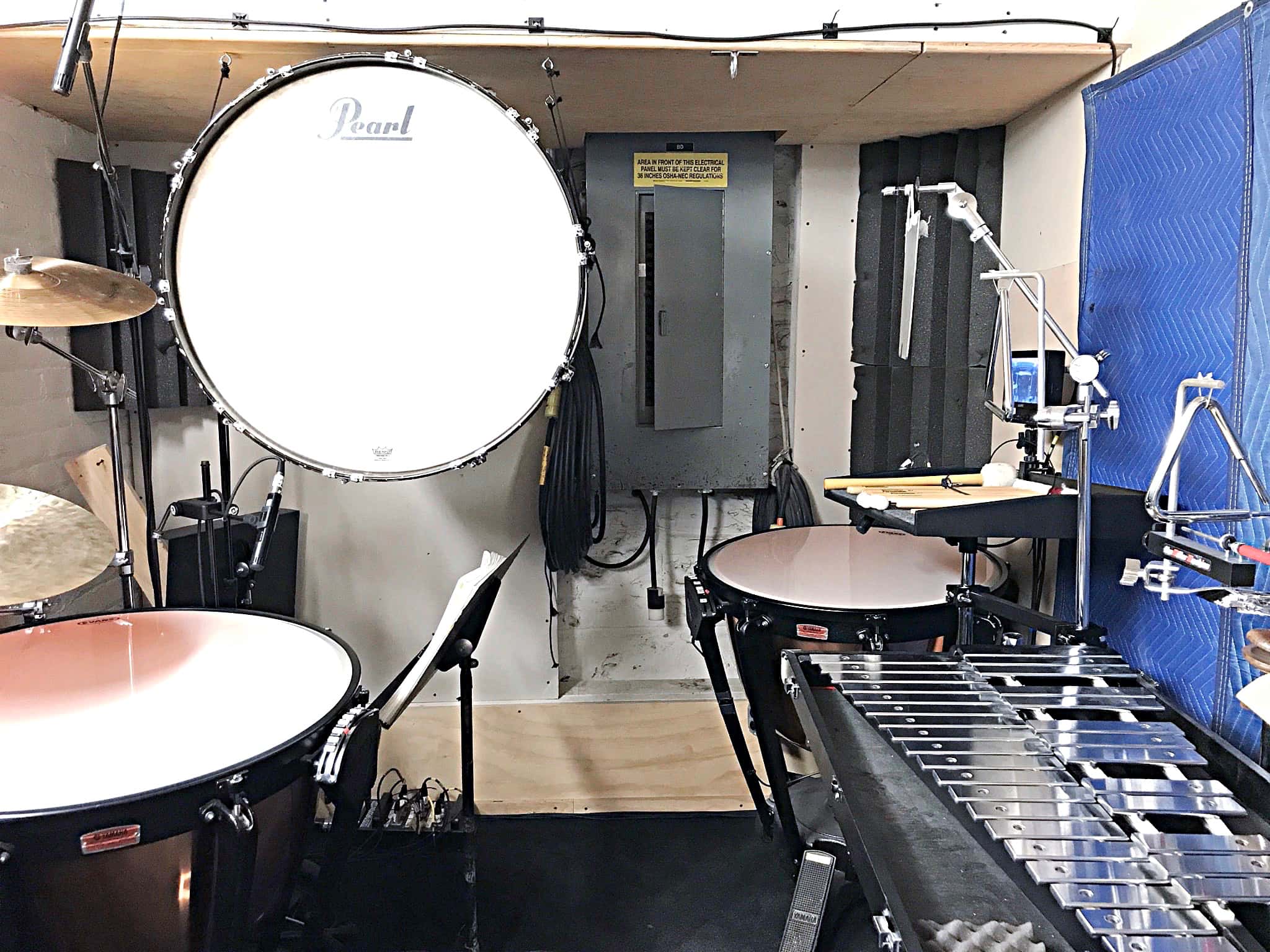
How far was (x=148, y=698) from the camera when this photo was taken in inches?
52.1

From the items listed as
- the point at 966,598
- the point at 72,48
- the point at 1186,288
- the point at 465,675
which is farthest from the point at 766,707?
the point at 72,48

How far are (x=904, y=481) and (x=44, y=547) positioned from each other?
4.63 ft

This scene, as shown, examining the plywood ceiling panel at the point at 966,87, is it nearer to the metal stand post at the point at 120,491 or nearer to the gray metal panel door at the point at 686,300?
the gray metal panel door at the point at 686,300

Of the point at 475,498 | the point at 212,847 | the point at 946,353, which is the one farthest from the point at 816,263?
the point at 212,847

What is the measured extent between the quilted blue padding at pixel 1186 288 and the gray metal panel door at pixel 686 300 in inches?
37.2

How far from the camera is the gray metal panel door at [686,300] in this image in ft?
7.75

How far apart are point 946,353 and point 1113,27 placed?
2.62ft

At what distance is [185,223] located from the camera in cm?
145

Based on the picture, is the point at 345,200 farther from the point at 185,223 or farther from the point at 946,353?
the point at 946,353

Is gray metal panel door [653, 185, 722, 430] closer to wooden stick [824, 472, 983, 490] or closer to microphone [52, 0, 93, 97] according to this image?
wooden stick [824, 472, 983, 490]

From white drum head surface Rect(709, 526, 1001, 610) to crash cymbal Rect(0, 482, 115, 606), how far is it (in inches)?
43.9

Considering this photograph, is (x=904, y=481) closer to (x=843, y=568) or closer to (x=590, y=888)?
(x=843, y=568)

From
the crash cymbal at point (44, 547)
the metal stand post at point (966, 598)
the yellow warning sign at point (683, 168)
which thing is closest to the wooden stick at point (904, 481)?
the metal stand post at point (966, 598)

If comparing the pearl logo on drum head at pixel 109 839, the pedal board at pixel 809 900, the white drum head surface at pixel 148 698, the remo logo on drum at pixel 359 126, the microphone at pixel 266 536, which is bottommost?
the pedal board at pixel 809 900
